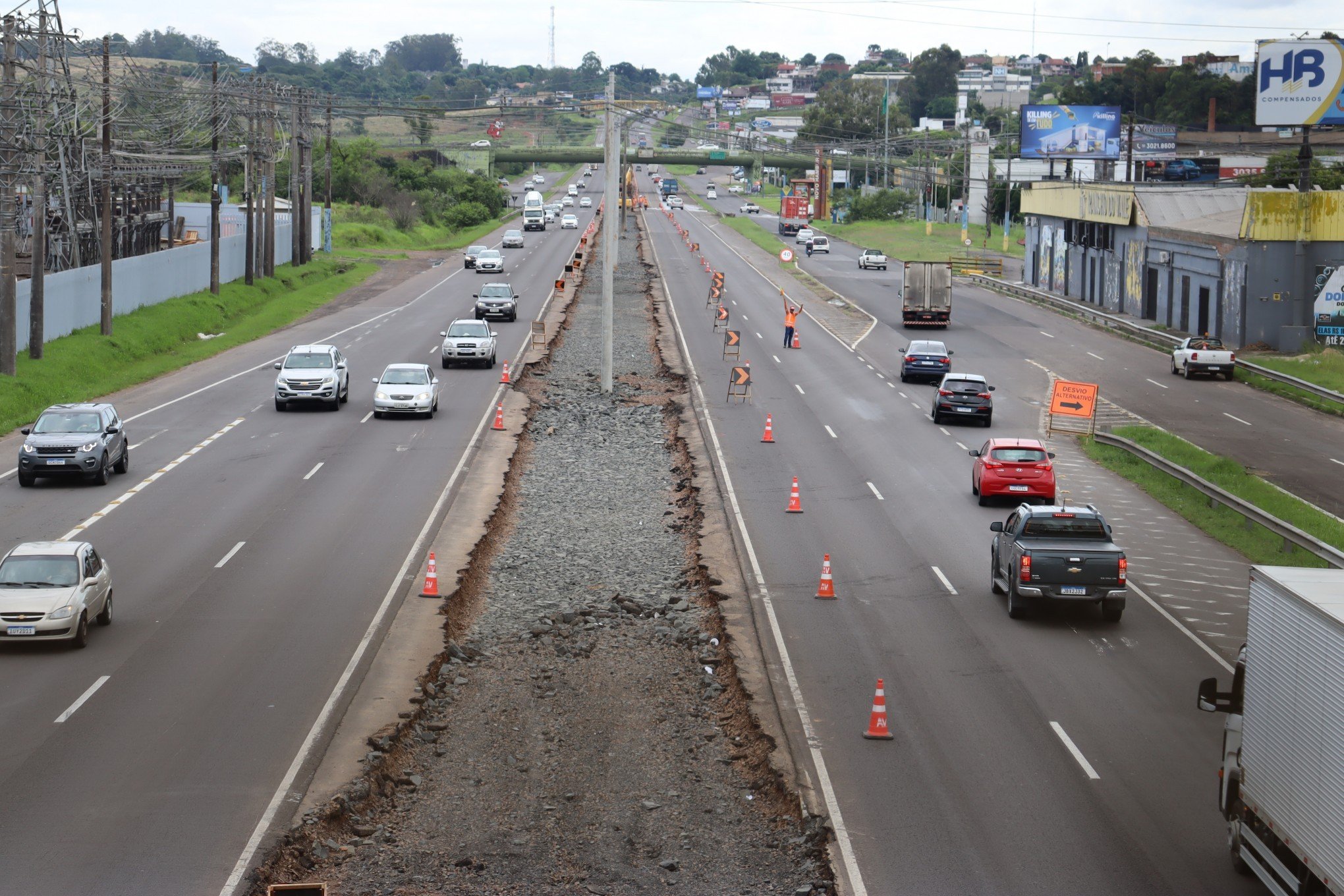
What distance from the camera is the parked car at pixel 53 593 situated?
746 inches

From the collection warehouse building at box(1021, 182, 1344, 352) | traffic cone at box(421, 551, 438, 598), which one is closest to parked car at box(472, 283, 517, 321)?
warehouse building at box(1021, 182, 1344, 352)

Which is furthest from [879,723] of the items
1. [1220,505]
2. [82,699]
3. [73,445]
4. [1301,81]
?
[1301,81]

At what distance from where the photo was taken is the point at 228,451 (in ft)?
112

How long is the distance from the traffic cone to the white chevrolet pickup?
121 feet

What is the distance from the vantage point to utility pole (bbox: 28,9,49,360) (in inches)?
1590

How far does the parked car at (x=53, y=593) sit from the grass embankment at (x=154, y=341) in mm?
18957

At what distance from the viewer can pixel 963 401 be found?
40000 millimetres

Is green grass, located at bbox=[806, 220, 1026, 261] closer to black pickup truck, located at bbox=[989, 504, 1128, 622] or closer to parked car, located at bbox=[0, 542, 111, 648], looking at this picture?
black pickup truck, located at bbox=[989, 504, 1128, 622]

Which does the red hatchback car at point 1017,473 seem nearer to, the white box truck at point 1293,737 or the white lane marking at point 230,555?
the white lane marking at point 230,555

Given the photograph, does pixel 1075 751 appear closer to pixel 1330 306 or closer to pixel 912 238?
pixel 1330 306

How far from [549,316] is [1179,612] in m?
46.8

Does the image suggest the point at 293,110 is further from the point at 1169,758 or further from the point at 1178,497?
the point at 1169,758

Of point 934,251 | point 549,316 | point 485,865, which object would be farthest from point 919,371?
→ point 934,251

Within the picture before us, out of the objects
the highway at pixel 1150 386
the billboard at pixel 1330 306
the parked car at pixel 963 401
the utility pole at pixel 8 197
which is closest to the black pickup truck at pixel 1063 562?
the highway at pixel 1150 386
